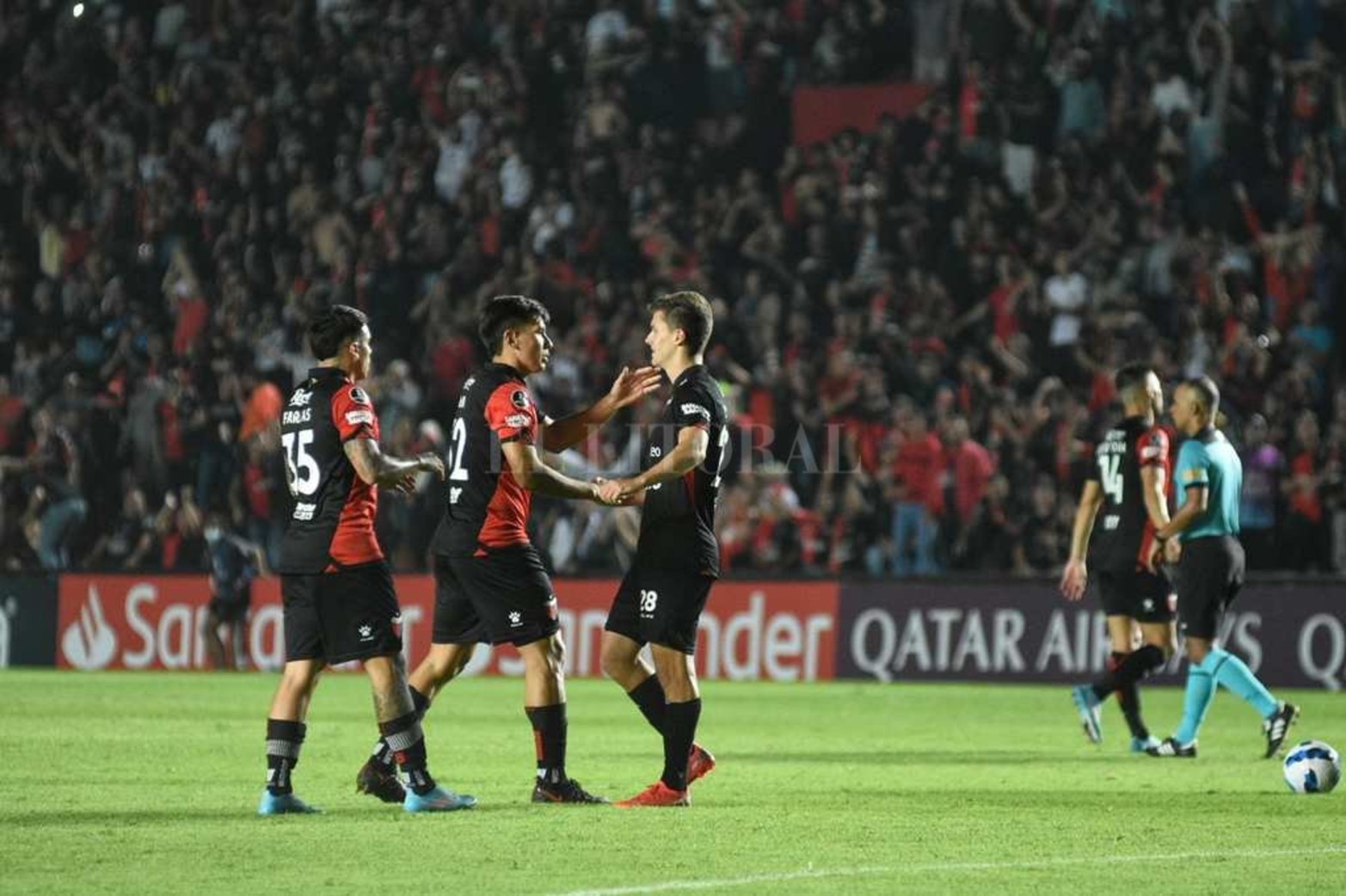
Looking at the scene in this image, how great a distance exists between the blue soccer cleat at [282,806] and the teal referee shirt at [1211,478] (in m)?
6.18

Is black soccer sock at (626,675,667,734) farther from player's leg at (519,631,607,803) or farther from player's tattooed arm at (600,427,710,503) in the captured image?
player's tattooed arm at (600,427,710,503)

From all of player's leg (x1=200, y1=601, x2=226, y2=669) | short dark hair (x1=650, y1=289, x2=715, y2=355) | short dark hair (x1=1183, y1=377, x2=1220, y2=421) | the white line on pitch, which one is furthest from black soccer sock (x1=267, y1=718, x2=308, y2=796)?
player's leg (x1=200, y1=601, x2=226, y2=669)

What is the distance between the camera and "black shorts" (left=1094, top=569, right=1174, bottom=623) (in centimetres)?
1567

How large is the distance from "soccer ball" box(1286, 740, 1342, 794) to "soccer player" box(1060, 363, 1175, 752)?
3036mm

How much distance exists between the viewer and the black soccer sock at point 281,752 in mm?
10562

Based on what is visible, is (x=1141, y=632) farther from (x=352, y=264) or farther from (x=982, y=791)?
(x=352, y=264)

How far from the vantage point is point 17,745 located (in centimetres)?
1447

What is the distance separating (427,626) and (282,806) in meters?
14.6

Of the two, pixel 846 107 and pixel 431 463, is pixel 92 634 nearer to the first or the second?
pixel 846 107

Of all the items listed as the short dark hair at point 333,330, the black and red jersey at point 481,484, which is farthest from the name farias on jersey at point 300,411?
the black and red jersey at point 481,484

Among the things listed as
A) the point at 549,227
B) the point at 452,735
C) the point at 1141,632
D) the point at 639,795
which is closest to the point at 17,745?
the point at 452,735

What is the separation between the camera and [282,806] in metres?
10.6

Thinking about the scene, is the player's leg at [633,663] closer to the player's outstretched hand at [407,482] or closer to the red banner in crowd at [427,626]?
the player's outstretched hand at [407,482]

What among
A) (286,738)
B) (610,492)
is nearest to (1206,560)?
(610,492)
